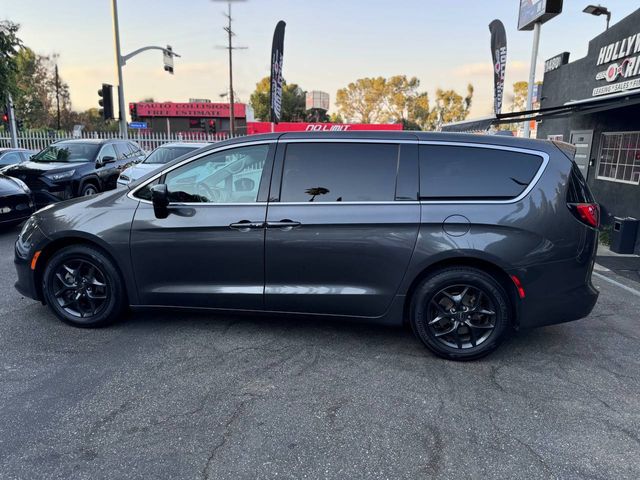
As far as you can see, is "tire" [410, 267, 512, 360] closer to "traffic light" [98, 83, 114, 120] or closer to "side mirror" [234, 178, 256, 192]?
"side mirror" [234, 178, 256, 192]

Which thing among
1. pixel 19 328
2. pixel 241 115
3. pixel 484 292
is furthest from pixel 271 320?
pixel 241 115

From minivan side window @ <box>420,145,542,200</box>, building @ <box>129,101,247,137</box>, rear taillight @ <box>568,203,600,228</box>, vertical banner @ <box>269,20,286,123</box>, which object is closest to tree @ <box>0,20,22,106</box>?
vertical banner @ <box>269,20,286,123</box>

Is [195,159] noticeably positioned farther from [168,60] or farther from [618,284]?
[168,60]

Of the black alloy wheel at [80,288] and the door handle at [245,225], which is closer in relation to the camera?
the door handle at [245,225]

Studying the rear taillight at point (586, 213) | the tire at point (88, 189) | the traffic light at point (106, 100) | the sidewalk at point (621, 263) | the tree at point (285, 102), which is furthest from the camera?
the tree at point (285, 102)

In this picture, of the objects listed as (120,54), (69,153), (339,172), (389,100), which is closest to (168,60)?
(120,54)

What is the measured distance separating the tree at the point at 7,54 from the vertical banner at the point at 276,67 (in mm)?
7427

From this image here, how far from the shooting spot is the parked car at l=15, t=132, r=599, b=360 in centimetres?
348

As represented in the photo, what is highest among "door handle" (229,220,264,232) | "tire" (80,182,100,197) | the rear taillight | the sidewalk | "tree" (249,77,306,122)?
"tree" (249,77,306,122)

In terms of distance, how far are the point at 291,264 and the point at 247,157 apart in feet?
3.28

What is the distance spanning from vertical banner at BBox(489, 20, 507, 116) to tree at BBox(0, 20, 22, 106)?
1320cm

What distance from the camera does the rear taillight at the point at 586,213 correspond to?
3469 millimetres

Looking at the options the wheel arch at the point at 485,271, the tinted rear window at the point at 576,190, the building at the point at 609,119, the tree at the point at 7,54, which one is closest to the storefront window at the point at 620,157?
the building at the point at 609,119

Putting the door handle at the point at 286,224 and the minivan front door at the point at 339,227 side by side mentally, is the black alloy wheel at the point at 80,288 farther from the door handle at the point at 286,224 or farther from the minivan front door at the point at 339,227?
the door handle at the point at 286,224
